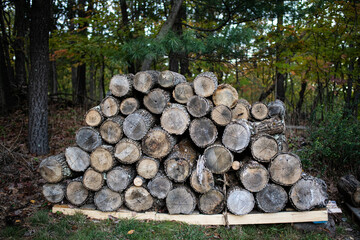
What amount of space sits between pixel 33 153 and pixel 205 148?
4.31 m

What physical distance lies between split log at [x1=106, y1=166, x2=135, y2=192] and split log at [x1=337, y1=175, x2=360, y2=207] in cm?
347

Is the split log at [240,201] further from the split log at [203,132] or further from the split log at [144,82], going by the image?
the split log at [144,82]

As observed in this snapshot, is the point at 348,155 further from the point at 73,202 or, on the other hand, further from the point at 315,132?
the point at 73,202

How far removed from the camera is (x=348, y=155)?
16.3 feet

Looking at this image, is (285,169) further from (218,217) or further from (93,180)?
(93,180)

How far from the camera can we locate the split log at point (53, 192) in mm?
3986

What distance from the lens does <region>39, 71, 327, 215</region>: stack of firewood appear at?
370 cm

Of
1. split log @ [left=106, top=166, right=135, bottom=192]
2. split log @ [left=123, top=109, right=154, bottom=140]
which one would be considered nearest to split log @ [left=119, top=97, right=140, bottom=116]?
split log @ [left=123, top=109, right=154, bottom=140]

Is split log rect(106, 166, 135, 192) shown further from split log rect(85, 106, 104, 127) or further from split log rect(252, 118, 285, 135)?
split log rect(252, 118, 285, 135)

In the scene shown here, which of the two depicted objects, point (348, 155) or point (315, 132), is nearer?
point (348, 155)

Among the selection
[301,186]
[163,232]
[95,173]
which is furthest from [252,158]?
[95,173]

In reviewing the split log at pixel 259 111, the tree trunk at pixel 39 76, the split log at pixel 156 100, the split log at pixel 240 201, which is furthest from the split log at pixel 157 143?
the tree trunk at pixel 39 76

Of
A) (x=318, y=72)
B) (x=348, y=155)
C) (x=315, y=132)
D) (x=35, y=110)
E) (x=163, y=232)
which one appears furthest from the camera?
(x=318, y=72)

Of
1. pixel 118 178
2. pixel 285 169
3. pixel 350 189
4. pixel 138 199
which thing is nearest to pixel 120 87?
pixel 118 178
